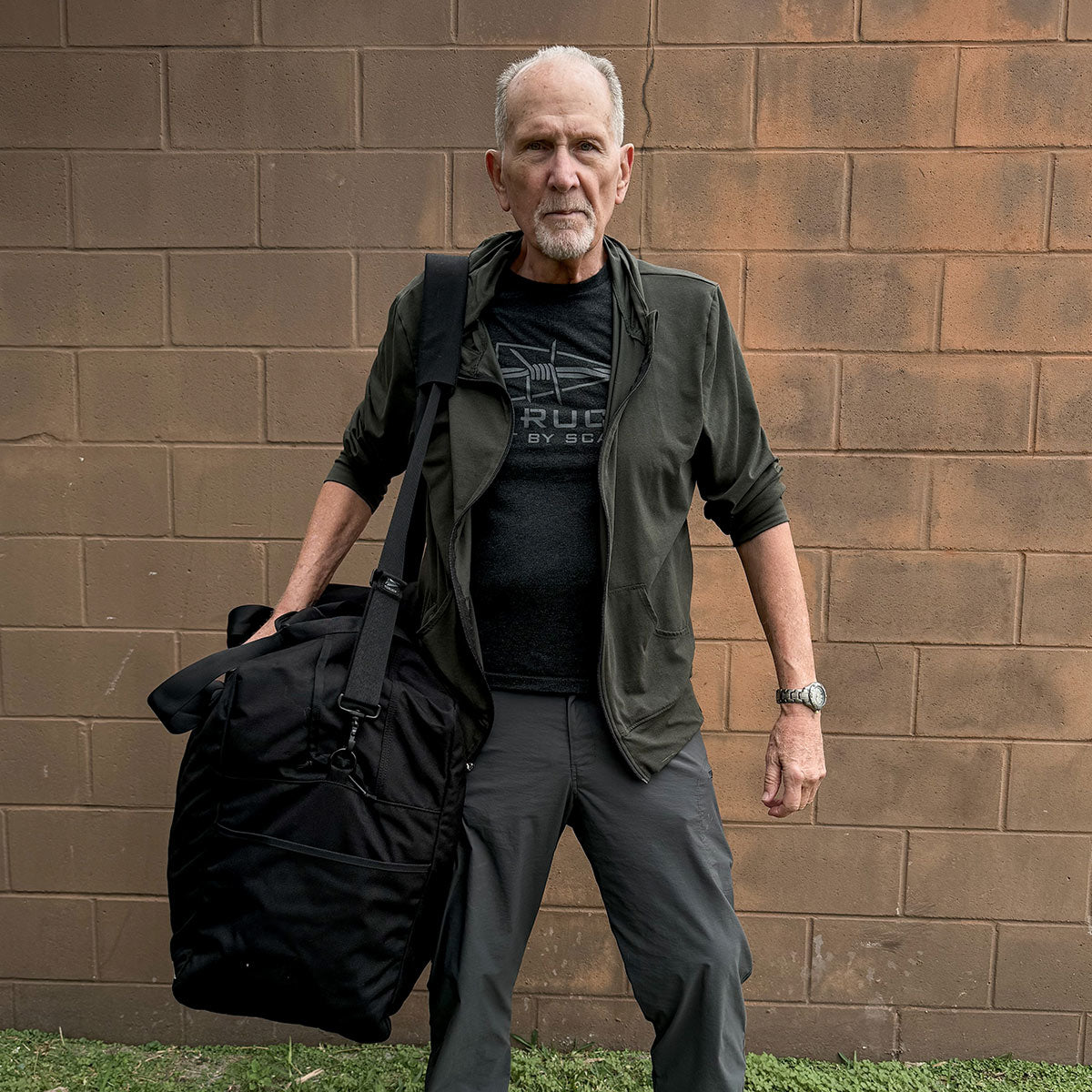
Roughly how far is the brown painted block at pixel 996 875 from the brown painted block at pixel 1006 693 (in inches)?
11.4

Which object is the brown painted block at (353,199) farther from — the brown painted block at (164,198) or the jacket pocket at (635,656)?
the jacket pocket at (635,656)

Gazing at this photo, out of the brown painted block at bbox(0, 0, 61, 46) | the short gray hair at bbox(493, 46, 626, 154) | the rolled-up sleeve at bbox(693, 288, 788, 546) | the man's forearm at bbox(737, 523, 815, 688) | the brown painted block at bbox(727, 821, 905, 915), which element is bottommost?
the brown painted block at bbox(727, 821, 905, 915)

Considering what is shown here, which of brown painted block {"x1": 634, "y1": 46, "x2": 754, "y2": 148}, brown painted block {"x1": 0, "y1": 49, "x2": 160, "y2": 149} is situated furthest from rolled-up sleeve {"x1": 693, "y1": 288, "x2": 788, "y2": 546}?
brown painted block {"x1": 0, "y1": 49, "x2": 160, "y2": 149}

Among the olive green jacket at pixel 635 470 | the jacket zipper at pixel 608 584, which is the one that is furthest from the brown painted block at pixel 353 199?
the jacket zipper at pixel 608 584

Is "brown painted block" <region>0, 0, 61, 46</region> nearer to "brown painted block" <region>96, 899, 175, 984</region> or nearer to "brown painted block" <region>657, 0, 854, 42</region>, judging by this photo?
"brown painted block" <region>657, 0, 854, 42</region>

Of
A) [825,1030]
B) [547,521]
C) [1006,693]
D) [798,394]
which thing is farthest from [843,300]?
[825,1030]

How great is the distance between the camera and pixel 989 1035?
2.87 m

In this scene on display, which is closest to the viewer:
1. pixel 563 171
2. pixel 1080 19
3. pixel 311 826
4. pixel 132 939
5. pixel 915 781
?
pixel 311 826

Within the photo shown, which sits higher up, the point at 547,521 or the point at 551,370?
the point at 551,370

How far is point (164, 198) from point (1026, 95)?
2.22 meters

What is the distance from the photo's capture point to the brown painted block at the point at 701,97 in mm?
2652

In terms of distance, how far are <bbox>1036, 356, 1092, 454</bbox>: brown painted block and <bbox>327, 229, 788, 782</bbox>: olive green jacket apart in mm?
1104

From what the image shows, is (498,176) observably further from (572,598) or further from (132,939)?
(132,939)

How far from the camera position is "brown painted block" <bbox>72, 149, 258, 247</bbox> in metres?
2.74
